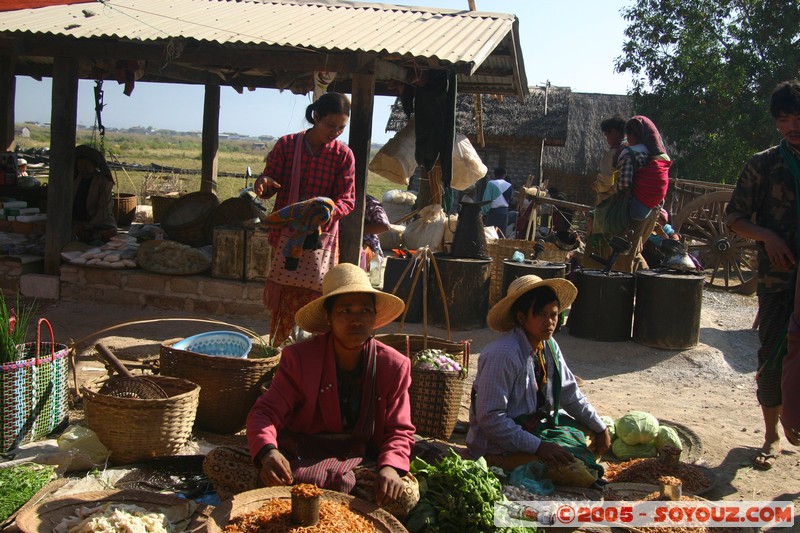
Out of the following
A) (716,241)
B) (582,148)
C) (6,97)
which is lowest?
(716,241)

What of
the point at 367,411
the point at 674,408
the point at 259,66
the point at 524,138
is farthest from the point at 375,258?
the point at 524,138

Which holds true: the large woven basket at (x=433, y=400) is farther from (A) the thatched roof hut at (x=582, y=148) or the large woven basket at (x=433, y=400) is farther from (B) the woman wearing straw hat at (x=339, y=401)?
(A) the thatched roof hut at (x=582, y=148)

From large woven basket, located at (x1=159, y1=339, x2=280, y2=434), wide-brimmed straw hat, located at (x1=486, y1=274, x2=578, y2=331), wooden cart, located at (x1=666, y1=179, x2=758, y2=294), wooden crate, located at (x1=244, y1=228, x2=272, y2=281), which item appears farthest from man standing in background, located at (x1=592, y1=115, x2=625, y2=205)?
large woven basket, located at (x1=159, y1=339, x2=280, y2=434)

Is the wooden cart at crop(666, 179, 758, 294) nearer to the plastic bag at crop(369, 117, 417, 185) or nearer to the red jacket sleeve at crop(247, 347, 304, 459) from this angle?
the plastic bag at crop(369, 117, 417, 185)

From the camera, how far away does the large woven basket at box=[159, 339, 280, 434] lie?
4434 millimetres

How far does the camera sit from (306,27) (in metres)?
7.46

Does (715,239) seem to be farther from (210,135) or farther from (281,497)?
(281,497)

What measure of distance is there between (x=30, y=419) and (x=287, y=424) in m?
1.59

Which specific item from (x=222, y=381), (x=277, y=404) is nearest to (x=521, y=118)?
(x=222, y=381)

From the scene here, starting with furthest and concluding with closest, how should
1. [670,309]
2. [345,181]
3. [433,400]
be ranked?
1. [670,309]
2. [345,181]
3. [433,400]

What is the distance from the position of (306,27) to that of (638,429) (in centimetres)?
490

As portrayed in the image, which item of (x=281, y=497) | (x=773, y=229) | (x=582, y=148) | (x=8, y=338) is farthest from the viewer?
(x=582, y=148)

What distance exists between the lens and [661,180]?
8.02 metres

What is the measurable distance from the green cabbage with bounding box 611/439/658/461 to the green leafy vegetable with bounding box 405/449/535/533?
5.42ft
